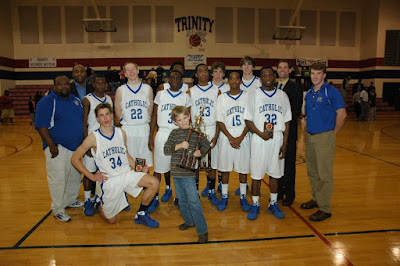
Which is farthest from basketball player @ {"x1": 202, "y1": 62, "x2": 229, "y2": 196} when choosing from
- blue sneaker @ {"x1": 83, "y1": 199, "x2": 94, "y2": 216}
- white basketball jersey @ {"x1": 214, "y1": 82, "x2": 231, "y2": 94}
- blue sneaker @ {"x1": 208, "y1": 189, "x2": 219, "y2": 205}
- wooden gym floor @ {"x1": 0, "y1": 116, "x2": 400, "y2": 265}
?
blue sneaker @ {"x1": 83, "y1": 199, "x2": 94, "y2": 216}

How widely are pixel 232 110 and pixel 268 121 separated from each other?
22.5 inches

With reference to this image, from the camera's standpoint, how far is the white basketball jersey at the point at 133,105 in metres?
4.59

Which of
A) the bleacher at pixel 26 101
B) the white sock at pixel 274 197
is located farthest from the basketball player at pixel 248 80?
the bleacher at pixel 26 101

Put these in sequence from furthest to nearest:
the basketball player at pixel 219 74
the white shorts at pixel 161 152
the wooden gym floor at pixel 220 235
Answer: the basketball player at pixel 219 74 → the white shorts at pixel 161 152 → the wooden gym floor at pixel 220 235

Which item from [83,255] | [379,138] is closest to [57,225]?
[83,255]

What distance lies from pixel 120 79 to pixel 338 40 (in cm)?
1589

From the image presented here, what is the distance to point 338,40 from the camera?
71.1 feet

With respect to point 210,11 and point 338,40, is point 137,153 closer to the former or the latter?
point 210,11

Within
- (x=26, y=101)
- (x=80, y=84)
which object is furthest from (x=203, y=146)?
(x=26, y=101)

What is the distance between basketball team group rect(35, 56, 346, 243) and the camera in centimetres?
389

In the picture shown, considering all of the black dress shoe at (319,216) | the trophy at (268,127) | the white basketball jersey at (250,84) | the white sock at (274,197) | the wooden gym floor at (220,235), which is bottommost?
the wooden gym floor at (220,235)

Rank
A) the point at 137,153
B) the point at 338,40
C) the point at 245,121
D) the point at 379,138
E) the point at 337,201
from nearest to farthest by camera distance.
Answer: the point at 245,121, the point at 137,153, the point at 337,201, the point at 379,138, the point at 338,40

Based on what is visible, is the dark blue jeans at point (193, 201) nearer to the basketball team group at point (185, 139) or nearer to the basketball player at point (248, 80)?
the basketball team group at point (185, 139)

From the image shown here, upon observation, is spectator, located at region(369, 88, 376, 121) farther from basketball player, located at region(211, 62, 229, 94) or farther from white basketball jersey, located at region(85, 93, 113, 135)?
white basketball jersey, located at region(85, 93, 113, 135)
